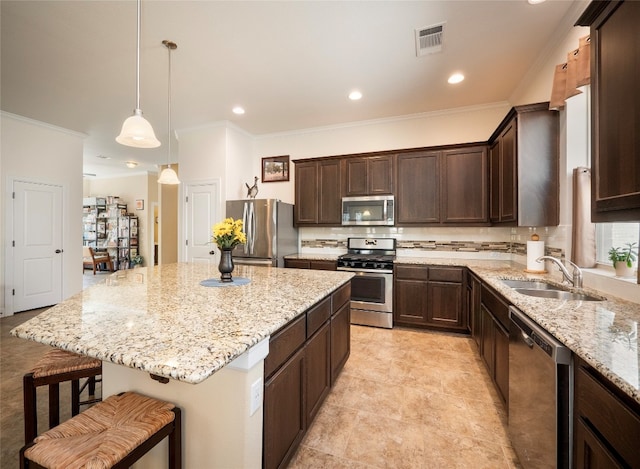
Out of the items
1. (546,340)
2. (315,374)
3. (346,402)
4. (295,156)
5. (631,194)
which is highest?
(295,156)

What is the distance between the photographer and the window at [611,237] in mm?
1806

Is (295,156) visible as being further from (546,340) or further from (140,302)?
(546,340)

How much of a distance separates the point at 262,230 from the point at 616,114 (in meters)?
3.60

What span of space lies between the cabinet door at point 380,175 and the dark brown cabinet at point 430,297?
1.13 m

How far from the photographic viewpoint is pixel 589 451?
95 cm

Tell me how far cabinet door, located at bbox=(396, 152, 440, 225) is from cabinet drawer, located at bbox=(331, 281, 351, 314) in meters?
1.81

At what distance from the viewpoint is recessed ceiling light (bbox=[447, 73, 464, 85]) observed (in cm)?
→ 303

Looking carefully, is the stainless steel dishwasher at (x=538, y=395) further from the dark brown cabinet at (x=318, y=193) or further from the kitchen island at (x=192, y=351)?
the dark brown cabinet at (x=318, y=193)

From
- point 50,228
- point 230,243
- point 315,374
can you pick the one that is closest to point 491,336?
point 315,374

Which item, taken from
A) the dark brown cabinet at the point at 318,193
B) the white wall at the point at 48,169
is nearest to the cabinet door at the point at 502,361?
the dark brown cabinet at the point at 318,193

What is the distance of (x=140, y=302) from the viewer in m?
1.49

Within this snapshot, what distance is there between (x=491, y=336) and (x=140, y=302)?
251cm

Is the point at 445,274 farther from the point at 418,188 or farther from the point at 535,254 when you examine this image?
the point at 418,188

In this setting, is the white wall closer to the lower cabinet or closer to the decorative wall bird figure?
the decorative wall bird figure
